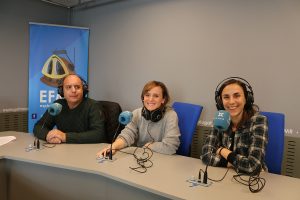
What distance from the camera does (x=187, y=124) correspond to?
89.3 inches

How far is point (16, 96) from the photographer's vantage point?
352 centimetres

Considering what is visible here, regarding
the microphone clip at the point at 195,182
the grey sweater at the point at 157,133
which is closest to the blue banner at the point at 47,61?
the grey sweater at the point at 157,133

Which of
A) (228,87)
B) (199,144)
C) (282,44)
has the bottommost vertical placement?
(199,144)

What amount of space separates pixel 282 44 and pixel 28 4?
9.89 feet

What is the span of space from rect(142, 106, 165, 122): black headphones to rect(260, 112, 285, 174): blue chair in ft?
2.50

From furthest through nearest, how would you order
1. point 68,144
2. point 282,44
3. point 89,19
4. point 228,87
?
point 89,19 → point 282,44 → point 68,144 → point 228,87

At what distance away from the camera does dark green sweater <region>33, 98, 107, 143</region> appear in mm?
2328

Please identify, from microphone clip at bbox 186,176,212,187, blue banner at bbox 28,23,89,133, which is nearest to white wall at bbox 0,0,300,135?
blue banner at bbox 28,23,89,133

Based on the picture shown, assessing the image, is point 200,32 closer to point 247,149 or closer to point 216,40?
point 216,40

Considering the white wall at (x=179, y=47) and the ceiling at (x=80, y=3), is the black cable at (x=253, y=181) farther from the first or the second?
the ceiling at (x=80, y=3)

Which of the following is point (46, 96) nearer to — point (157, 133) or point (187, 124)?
point (157, 133)

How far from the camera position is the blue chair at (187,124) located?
2229 mm

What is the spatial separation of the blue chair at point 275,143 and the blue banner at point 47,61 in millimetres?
2705

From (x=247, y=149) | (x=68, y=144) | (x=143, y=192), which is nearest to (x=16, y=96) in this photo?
(x=68, y=144)
